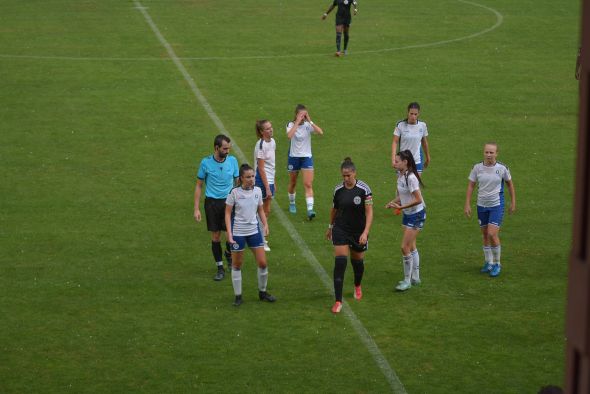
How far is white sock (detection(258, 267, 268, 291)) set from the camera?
14.7m

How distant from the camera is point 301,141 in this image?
18781 millimetres

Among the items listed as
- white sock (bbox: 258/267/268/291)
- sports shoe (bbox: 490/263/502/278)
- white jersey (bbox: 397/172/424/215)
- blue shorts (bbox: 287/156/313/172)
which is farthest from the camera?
blue shorts (bbox: 287/156/313/172)

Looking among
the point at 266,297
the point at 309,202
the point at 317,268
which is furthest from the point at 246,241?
the point at 309,202

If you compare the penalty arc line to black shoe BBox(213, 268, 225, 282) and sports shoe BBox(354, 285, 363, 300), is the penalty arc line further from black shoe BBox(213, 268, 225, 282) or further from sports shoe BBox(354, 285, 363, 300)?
black shoe BBox(213, 268, 225, 282)

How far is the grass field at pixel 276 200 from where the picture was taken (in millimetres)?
13148

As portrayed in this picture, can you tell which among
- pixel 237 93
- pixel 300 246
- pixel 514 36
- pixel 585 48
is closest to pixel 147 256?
pixel 300 246

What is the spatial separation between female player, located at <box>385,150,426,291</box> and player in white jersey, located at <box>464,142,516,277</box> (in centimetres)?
101

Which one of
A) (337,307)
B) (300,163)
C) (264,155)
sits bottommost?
(337,307)

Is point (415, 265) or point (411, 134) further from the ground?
point (411, 134)

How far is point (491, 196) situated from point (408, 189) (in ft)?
5.06

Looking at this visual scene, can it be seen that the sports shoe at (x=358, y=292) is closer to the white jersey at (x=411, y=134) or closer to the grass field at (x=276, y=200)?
the grass field at (x=276, y=200)

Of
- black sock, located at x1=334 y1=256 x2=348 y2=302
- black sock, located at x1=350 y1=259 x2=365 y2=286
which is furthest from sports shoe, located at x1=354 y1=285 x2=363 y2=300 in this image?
black sock, located at x1=334 y1=256 x2=348 y2=302

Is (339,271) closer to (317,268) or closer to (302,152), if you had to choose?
(317,268)

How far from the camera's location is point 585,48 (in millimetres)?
4258
